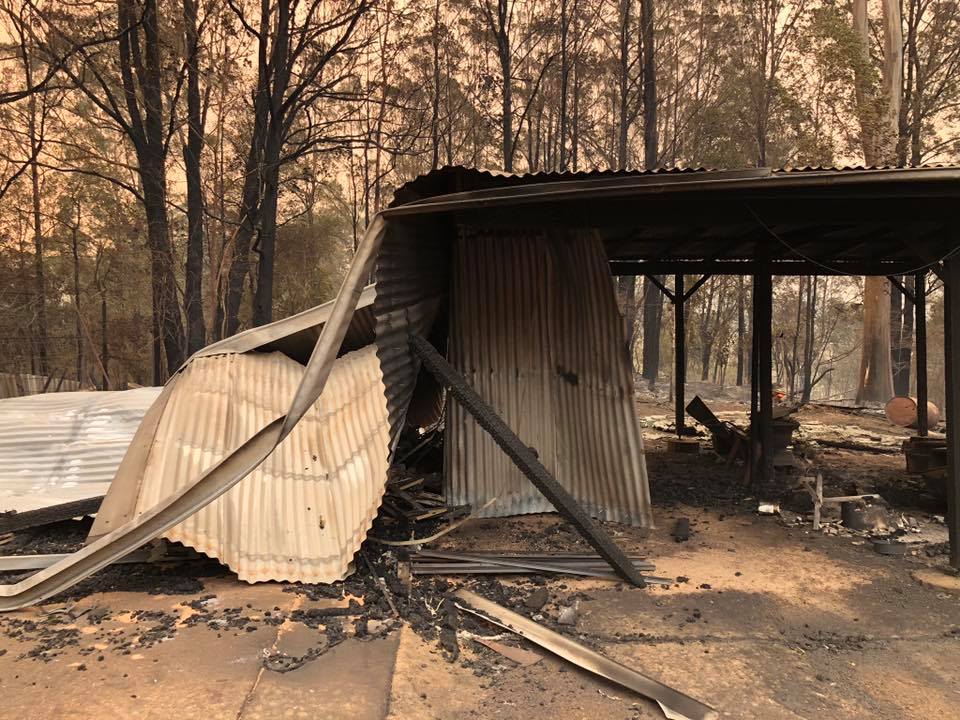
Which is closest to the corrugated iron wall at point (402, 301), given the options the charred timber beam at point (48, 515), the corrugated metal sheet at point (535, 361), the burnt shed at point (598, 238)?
the burnt shed at point (598, 238)

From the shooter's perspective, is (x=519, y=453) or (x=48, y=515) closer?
(x=519, y=453)

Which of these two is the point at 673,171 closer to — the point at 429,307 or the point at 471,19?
the point at 429,307

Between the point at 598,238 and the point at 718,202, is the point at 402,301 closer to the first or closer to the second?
the point at 598,238

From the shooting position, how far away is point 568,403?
20.8ft

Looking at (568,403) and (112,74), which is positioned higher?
(112,74)

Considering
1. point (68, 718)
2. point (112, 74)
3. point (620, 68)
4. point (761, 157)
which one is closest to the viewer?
point (68, 718)

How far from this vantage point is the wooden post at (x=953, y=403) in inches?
195

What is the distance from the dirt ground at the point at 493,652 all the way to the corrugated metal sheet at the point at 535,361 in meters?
1.06

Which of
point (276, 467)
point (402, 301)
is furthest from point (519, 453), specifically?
point (276, 467)

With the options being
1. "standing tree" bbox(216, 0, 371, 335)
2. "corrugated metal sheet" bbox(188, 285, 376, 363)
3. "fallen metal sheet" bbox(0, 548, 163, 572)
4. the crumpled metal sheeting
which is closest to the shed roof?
"corrugated metal sheet" bbox(188, 285, 376, 363)

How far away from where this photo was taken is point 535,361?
21.0 ft

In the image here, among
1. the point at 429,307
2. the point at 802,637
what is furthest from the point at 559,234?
the point at 802,637

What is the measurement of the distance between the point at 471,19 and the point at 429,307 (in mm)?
20643

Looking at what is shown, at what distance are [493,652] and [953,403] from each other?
406 centimetres
